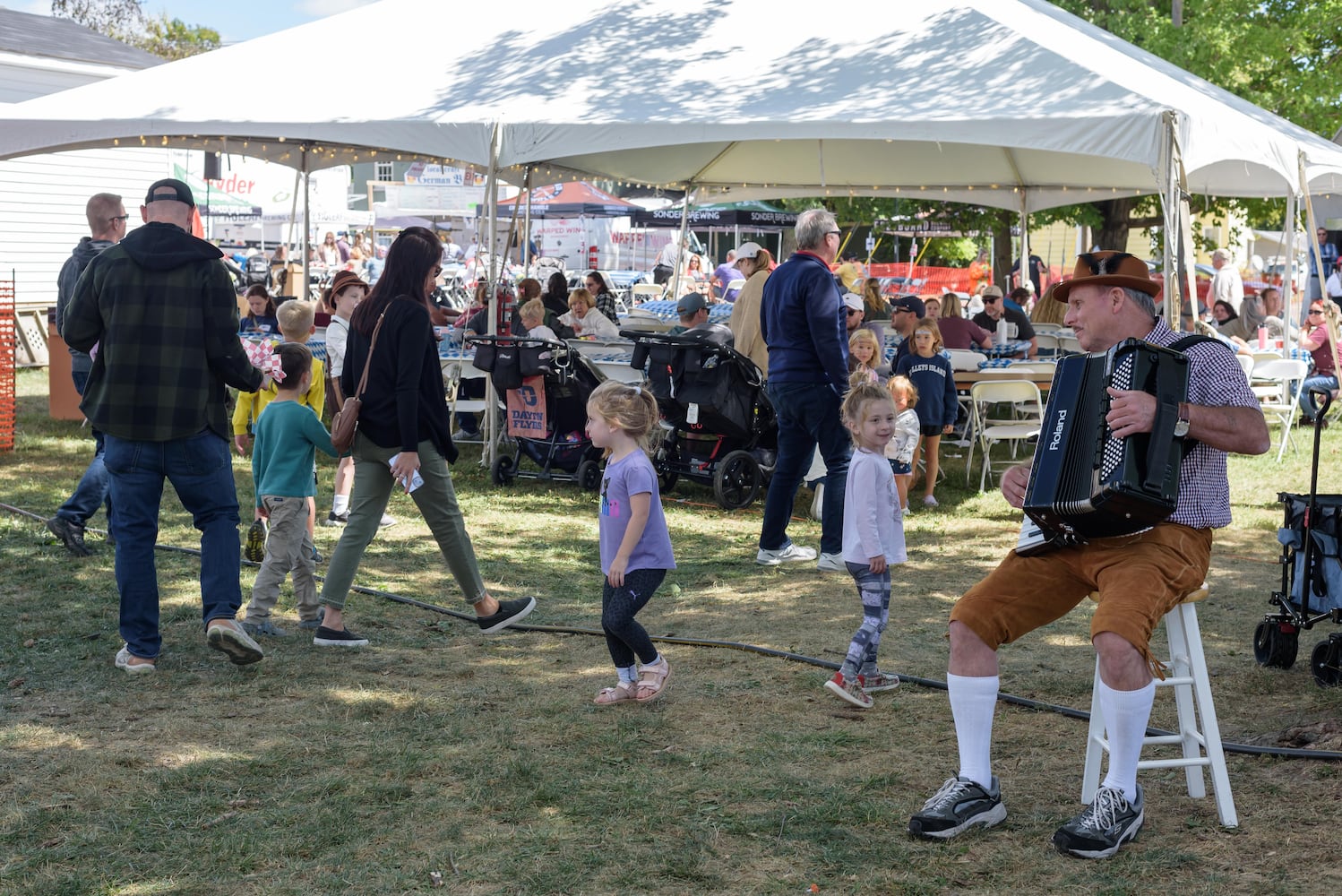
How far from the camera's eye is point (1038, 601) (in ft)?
13.4

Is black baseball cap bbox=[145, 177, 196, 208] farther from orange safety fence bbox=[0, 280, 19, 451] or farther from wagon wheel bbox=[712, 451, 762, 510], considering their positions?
orange safety fence bbox=[0, 280, 19, 451]

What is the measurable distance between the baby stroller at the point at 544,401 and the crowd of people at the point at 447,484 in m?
2.87

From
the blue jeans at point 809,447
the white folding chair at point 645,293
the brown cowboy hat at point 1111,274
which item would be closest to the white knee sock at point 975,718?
the brown cowboy hat at point 1111,274

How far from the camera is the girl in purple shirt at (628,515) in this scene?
16.5 ft

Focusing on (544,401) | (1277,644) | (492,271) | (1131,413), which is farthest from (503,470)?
(1131,413)

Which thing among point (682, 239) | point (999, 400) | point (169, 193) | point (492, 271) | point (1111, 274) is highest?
point (682, 239)

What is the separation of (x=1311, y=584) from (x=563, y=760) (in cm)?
327

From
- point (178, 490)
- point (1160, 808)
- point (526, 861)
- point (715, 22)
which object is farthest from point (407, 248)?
point (715, 22)

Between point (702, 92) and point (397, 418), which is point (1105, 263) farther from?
point (702, 92)

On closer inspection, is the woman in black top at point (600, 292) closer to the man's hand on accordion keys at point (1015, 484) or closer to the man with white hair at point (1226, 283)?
the man with white hair at point (1226, 283)

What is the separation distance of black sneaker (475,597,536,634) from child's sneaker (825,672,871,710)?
171 cm

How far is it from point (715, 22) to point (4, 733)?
8.88 m

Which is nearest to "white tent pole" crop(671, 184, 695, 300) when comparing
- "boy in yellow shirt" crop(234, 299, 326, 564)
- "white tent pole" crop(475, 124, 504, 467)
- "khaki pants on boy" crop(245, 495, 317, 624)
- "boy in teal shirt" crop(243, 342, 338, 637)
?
"white tent pole" crop(475, 124, 504, 467)

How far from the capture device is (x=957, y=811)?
3957 millimetres
